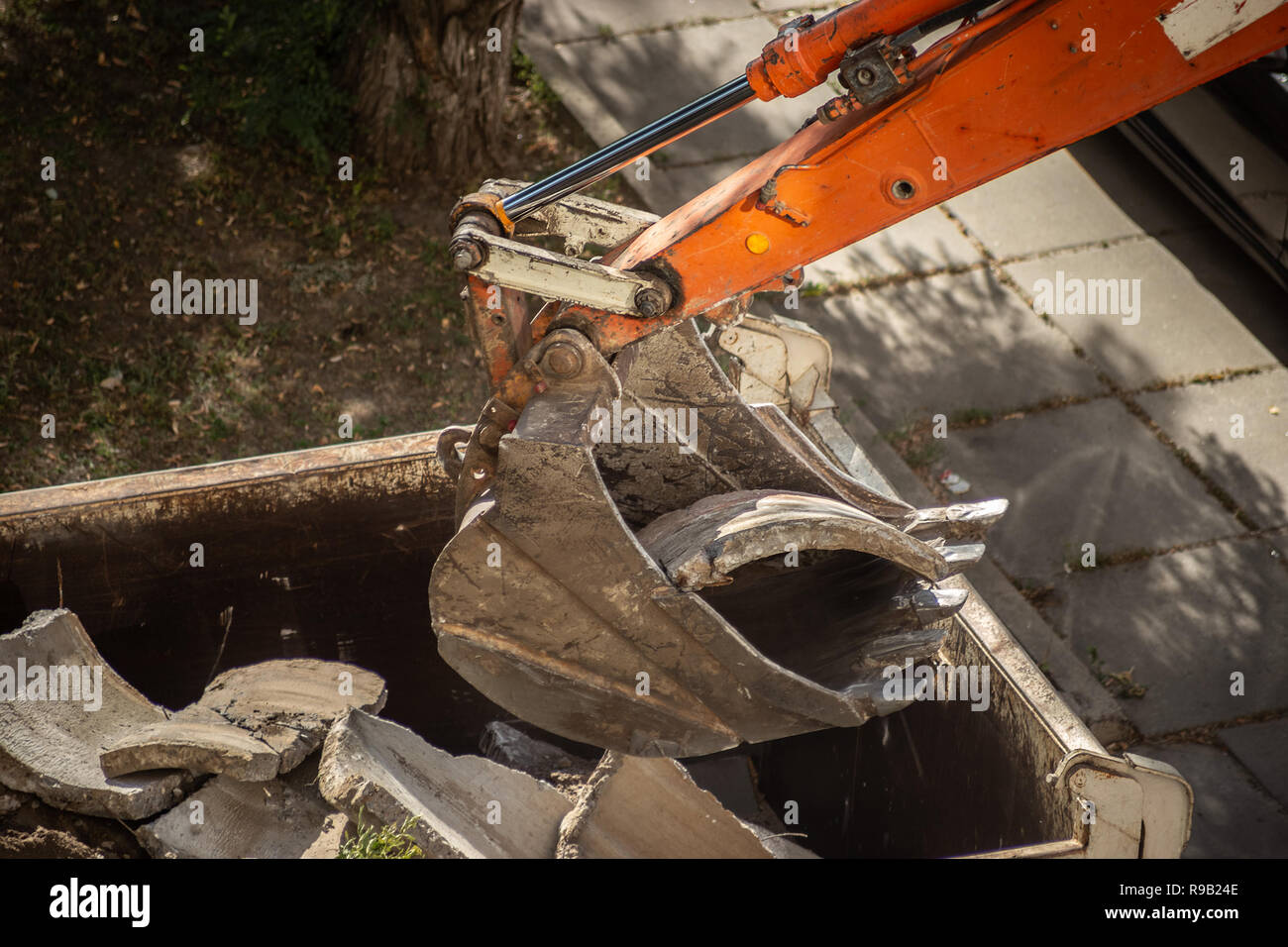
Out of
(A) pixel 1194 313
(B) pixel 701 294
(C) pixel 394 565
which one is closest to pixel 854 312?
(A) pixel 1194 313

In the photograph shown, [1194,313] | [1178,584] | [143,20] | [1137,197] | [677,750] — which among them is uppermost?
[143,20]

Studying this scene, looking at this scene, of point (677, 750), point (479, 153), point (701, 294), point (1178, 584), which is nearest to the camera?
point (701, 294)

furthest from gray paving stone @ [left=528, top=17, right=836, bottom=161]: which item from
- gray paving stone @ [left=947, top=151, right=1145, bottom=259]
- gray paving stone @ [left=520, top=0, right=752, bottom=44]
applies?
gray paving stone @ [left=947, top=151, right=1145, bottom=259]

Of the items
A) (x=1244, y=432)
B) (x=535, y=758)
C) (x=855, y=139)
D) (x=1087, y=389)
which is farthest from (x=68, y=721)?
(x=1244, y=432)

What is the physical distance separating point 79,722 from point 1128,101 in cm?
349

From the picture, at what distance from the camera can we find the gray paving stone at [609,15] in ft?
27.7

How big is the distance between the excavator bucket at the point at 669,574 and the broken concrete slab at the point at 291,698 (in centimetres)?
96

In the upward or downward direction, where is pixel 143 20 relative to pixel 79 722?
upward

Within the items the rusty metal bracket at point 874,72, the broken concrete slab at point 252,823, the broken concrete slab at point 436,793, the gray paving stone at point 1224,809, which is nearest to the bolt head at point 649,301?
the rusty metal bracket at point 874,72

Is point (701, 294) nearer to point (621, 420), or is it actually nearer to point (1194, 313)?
point (621, 420)

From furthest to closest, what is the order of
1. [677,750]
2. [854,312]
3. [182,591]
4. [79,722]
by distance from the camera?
[854,312]
[182,591]
[79,722]
[677,750]

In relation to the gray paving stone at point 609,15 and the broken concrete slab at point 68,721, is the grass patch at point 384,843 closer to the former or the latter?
the broken concrete slab at point 68,721

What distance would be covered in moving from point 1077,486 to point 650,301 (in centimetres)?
366

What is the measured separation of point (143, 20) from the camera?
772 cm
